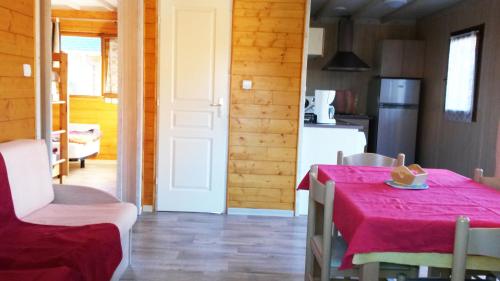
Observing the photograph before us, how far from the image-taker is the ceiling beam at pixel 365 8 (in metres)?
6.21

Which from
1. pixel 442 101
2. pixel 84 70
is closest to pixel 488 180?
pixel 442 101

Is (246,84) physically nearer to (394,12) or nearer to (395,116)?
(395,116)

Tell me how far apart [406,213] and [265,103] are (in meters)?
2.87

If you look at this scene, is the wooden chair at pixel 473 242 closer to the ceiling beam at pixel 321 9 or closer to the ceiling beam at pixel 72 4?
the ceiling beam at pixel 321 9

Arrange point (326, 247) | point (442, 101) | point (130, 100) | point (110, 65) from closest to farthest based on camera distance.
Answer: point (326, 247), point (130, 100), point (442, 101), point (110, 65)

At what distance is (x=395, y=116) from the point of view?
22.7 ft

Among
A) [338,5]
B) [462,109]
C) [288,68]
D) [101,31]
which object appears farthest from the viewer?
[101,31]

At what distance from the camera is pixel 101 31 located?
728 cm

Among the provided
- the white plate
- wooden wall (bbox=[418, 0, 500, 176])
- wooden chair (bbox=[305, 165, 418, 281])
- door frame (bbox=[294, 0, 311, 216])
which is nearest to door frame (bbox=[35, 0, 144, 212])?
door frame (bbox=[294, 0, 311, 216])

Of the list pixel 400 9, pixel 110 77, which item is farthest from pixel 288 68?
pixel 110 77

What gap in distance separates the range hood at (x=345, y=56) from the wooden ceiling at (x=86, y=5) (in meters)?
A: 3.38

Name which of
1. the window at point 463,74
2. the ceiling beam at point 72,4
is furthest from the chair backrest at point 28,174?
the window at point 463,74

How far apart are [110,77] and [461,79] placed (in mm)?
5202

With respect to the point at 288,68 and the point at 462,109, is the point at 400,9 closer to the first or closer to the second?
the point at 462,109
